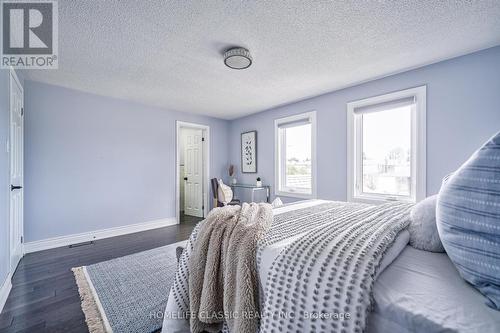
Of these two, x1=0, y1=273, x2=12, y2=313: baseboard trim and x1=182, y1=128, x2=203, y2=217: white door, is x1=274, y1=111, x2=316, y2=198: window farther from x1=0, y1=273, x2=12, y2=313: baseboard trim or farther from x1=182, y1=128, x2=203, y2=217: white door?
x1=0, y1=273, x2=12, y2=313: baseboard trim

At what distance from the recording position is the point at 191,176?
5383mm

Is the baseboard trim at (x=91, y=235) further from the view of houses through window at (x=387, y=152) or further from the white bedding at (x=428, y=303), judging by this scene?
the white bedding at (x=428, y=303)

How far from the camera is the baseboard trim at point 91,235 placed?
9.98ft

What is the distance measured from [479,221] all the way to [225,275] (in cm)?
104

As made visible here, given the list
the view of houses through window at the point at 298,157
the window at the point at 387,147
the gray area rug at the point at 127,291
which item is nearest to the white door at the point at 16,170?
the gray area rug at the point at 127,291

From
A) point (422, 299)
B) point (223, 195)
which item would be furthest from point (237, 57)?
point (223, 195)

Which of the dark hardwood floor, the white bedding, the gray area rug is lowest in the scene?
→ the dark hardwood floor

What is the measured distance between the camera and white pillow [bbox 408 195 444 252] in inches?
41.6

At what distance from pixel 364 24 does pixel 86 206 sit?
169 inches

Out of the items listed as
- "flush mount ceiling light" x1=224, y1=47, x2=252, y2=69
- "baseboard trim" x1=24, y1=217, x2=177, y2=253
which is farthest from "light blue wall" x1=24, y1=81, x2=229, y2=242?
"flush mount ceiling light" x1=224, y1=47, x2=252, y2=69

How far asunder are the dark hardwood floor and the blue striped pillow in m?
2.20

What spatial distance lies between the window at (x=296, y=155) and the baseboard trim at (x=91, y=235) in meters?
2.41

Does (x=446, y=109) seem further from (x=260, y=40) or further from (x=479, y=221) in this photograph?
(x=479, y=221)

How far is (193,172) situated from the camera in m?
5.32
